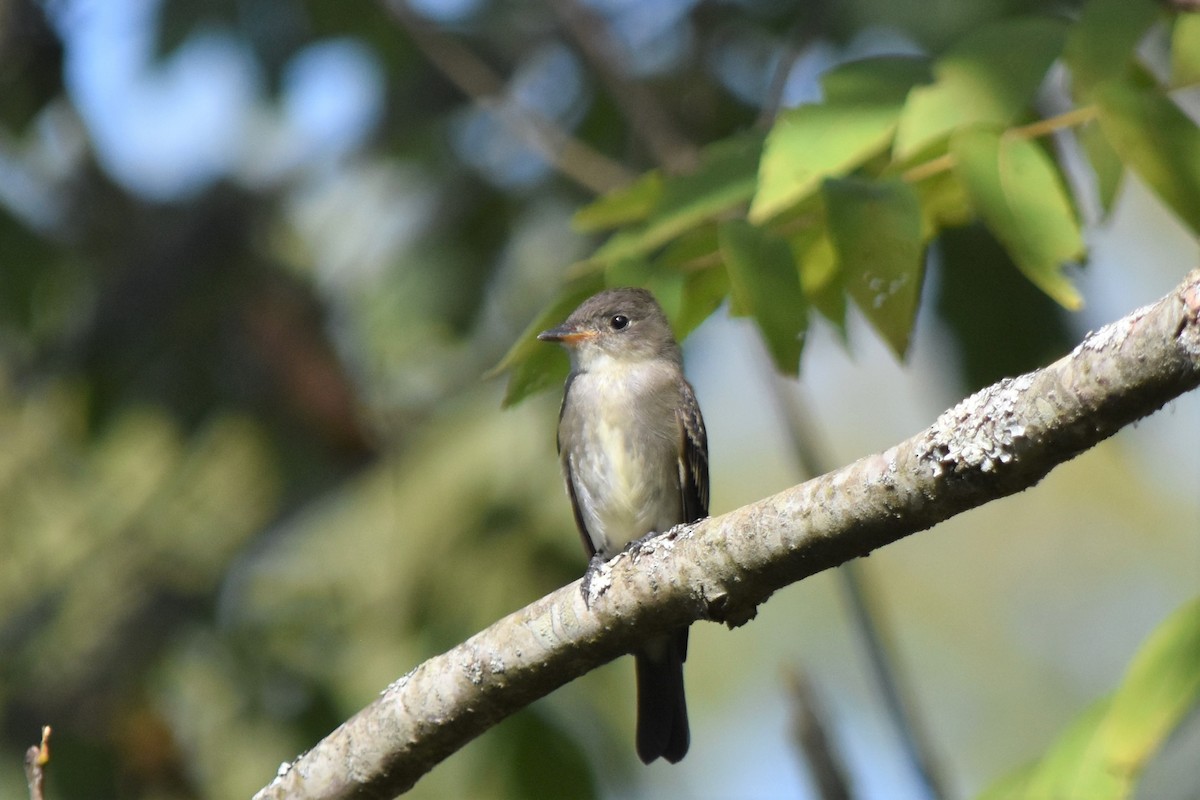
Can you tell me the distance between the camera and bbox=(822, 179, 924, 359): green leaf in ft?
8.61

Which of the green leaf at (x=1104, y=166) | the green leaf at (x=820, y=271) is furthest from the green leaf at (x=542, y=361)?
the green leaf at (x=1104, y=166)

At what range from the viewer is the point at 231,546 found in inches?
229

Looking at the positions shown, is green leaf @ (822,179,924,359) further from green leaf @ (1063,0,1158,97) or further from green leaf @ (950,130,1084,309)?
green leaf @ (1063,0,1158,97)

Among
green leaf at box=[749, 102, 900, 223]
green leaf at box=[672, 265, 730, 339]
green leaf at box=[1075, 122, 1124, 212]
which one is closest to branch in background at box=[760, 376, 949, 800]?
green leaf at box=[672, 265, 730, 339]

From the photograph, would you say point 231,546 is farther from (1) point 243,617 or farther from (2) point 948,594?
(2) point 948,594

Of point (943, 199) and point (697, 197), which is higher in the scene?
point (697, 197)

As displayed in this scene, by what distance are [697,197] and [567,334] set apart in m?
1.54

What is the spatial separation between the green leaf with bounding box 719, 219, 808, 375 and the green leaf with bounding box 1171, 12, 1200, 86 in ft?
2.69

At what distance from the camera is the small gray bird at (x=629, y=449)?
4699 mm

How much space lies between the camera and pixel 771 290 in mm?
2752

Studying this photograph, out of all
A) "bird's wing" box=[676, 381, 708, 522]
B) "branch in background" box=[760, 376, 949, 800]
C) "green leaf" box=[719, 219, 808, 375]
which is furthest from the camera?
"bird's wing" box=[676, 381, 708, 522]

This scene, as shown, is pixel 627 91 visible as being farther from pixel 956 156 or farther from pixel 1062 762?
pixel 1062 762

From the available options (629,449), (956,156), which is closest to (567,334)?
(629,449)

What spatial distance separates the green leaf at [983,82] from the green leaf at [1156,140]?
160 mm
